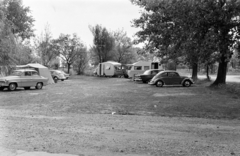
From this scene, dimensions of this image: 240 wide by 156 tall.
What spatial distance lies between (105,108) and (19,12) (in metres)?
40.0

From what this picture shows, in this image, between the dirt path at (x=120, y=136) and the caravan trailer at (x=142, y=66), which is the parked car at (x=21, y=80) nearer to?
the dirt path at (x=120, y=136)

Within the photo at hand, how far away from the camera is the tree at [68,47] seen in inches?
2094

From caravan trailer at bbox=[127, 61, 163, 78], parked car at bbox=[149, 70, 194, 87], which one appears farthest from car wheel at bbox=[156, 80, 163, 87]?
caravan trailer at bbox=[127, 61, 163, 78]

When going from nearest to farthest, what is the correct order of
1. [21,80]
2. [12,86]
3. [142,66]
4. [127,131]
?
[127,131], [12,86], [21,80], [142,66]

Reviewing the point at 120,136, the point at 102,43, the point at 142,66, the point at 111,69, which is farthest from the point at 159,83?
the point at 102,43

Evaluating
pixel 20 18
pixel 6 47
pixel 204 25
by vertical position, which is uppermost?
pixel 20 18

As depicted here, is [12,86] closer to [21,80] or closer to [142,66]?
[21,80]

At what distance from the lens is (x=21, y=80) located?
19359mm

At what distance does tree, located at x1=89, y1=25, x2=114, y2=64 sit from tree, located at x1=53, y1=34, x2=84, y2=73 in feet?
14.5

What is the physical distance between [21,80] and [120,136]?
1546cm

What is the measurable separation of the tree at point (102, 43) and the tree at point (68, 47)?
4430mm

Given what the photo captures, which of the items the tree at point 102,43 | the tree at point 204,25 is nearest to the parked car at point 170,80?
the tree at point 204,25

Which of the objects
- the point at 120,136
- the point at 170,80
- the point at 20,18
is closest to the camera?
the point at 120,136

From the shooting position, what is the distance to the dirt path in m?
5.05
